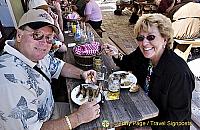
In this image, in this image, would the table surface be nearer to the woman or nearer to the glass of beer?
the glass of beer

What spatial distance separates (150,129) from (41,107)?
2.72ft

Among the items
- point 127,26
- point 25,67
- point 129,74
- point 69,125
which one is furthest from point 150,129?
point 127,26

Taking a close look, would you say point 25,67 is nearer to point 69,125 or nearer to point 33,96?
point 33,96

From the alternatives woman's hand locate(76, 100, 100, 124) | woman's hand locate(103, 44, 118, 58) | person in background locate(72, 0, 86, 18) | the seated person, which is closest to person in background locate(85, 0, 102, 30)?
person in background locate(72, 0, 86, 18)

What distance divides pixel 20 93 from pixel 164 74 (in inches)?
39.9

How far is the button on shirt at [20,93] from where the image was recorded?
4.33 feet

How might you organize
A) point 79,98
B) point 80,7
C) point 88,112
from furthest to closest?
point 80,7 → point 79,98 → point 88,112

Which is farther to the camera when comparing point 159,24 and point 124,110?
point 159,24

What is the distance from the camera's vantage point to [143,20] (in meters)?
1.92

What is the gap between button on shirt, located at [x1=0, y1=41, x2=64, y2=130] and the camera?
1.32m

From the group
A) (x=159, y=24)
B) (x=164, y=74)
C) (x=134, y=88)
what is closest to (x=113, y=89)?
(x=134, y=88)

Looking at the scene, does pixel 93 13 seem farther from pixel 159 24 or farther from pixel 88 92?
pixel 88 92

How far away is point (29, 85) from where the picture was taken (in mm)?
1458

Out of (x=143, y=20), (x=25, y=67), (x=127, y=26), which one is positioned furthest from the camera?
(x=127, y=26)
